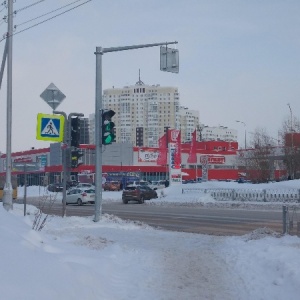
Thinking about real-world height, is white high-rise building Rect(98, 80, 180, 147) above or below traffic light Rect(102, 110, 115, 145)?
above

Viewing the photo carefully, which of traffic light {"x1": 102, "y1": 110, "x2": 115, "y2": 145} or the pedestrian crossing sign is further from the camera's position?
the pedestrian crossing sign

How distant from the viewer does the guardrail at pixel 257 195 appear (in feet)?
127

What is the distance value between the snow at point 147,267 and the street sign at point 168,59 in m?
5.78

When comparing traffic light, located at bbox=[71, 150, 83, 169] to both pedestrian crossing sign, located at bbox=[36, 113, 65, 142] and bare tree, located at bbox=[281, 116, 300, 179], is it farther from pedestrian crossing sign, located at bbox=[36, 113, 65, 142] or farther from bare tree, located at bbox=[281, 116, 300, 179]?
bare tree, located at bbox=[281, 116, 300, 179]

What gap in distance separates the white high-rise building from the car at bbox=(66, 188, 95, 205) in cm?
11121

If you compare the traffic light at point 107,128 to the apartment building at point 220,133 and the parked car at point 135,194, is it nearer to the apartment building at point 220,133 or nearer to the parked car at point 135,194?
the parked car at point 135,194

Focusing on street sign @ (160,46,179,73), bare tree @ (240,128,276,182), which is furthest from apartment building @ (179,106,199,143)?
street sign @ (160,46,179,73)

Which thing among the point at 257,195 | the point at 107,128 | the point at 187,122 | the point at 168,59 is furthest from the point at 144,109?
the point at 168,59

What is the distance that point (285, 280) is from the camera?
838cm

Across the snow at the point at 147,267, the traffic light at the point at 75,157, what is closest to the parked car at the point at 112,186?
the traffic light at the point at 75,157

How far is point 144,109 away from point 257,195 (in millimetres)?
118529

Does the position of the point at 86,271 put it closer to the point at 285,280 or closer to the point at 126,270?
the point at 126,270

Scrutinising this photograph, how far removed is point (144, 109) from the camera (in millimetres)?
157375

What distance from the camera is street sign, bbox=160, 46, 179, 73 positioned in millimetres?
17281
